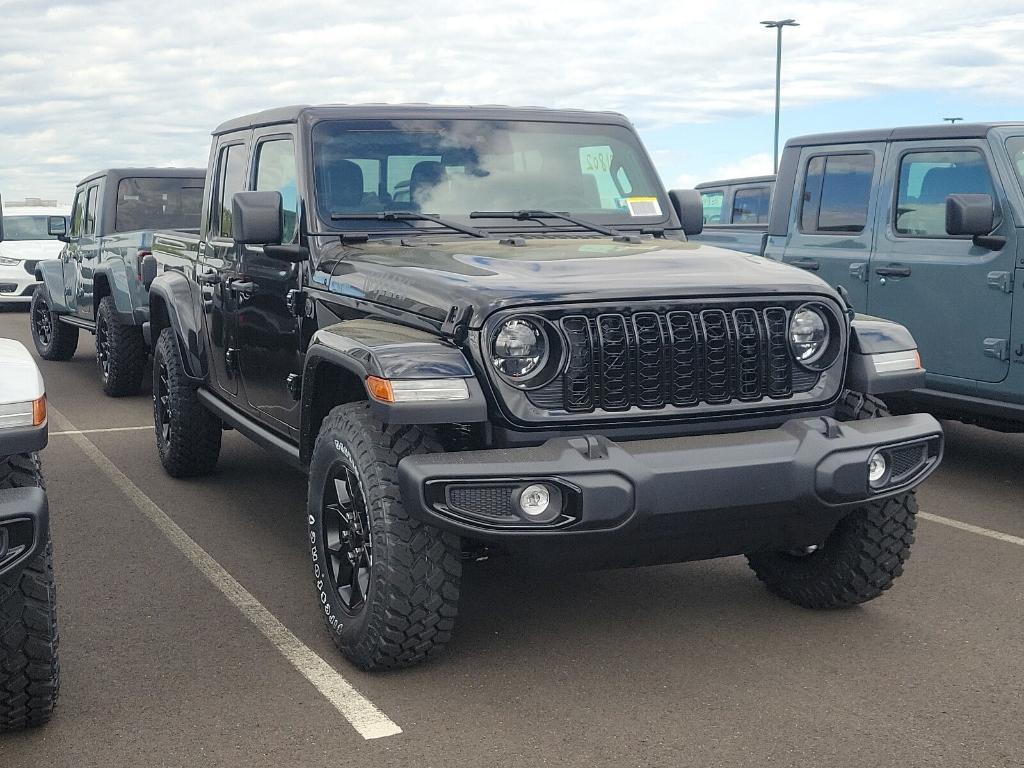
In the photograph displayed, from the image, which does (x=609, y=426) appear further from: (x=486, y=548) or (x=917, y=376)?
(x=917, y=376)

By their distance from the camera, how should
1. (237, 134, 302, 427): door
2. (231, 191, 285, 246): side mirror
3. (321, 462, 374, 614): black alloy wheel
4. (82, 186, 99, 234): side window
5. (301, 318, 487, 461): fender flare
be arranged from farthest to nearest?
(82, 186, 99, 234): side window
(237, 134, 302, 427): door
(231, 191, 285, 246): side mirror
(321, 462, 374, 614): black alloy wheel
(301, 318, 487, 461): fender flare

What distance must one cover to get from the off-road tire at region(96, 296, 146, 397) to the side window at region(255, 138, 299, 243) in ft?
16.6

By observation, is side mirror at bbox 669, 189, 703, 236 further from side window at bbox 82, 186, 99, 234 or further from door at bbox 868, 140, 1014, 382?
side window at bbox 82, 186, 99, 234

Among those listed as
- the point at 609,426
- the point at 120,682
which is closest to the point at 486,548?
the point at 609,426

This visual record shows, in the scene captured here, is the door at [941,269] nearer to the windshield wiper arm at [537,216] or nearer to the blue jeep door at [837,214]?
the blue jeep door at [837,214]

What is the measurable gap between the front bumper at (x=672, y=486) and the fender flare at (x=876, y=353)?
248 mm

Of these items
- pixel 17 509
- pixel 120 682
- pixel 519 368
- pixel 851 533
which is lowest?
pixel 120 682

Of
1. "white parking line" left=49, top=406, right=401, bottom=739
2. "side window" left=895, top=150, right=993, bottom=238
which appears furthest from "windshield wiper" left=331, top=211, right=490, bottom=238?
"side window" left=895, top=150, right=993, bottom=238

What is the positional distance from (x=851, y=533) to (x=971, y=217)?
9.04 ft

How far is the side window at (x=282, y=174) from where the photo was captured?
556 centimetres

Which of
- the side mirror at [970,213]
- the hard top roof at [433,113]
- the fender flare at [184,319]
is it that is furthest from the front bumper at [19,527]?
the side mirror at [970,213]

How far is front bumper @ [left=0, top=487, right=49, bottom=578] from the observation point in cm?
334

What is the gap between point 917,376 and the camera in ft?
15.2

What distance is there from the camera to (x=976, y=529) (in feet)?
20.9
